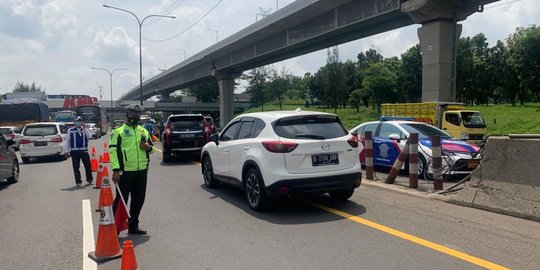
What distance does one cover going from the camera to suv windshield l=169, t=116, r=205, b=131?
679 inches

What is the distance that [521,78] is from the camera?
50.3m

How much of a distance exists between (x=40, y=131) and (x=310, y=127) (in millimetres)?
15967

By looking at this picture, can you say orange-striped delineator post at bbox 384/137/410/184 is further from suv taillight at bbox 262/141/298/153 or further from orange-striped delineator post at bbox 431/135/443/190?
suv taillight at bbox 262/141/298/153

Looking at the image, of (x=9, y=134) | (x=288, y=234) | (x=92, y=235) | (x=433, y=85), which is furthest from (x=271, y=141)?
(x=9, y=134)

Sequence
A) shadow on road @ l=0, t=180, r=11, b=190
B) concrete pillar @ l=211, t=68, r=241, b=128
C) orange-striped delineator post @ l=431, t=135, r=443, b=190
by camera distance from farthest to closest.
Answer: concrete pillar @ l=211, t=68, r=241, b=128 < shadow on road @ l=0, t=180, r=11, b=190 < orange-striped delineator post @ l=431, t=135, r=443, b=190

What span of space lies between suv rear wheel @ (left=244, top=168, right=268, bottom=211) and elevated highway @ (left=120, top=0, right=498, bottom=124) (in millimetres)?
16405

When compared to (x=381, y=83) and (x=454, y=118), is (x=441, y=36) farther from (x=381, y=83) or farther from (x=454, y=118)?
(x=381, y=83)

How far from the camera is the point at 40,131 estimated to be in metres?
19.8

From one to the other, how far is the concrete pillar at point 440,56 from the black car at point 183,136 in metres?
12.0

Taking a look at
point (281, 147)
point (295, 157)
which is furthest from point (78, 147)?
point (295, 157)

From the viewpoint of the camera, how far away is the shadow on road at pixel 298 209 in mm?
7168

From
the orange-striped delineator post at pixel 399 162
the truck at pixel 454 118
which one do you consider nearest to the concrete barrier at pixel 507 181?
the orange-striped delineator post at pixel 399 162

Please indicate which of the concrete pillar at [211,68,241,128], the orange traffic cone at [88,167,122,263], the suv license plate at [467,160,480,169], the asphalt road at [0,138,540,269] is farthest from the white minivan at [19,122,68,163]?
the concrete pillar at [211,68,241,128]

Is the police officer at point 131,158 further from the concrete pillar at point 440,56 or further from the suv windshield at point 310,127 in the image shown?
the concrete pillar at point 440,56
